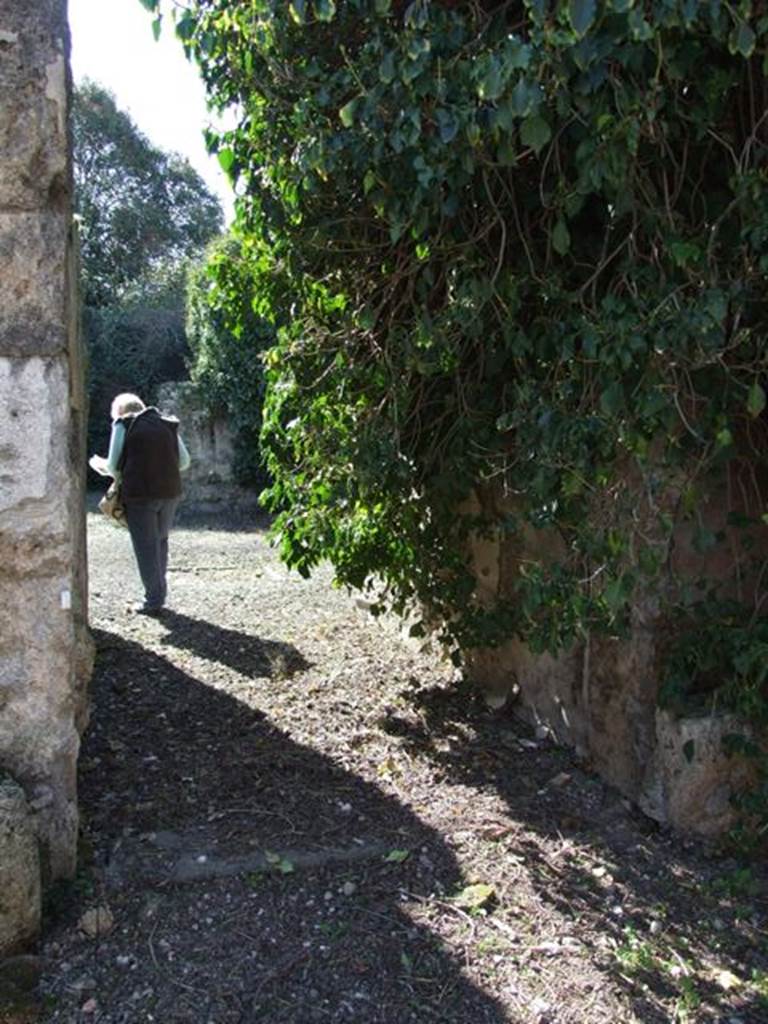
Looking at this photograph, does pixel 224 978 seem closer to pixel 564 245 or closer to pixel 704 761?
pixel 704 761

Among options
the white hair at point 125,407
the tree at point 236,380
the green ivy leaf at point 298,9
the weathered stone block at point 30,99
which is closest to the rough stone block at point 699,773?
the green ivy leaf at point 298,9

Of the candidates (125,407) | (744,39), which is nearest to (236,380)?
(125,407)

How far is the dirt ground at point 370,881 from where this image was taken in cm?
284

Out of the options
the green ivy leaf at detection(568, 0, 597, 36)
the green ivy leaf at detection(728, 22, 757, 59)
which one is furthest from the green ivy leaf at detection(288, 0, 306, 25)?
the green ivy leaf at detection(728, 22, 757, 59)

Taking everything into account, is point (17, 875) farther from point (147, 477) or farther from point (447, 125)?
point (147, 477)

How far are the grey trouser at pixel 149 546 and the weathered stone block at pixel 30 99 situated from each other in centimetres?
419

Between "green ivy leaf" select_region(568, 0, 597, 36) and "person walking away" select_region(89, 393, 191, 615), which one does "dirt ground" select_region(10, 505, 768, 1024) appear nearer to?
"person walking away" select_region(89, 393, 191, 615)

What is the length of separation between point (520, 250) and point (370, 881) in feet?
7.15

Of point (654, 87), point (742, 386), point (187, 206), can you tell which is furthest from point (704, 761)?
point (187, 206)

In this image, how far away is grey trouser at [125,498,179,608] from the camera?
22.9ft

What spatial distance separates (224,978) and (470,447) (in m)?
2.10

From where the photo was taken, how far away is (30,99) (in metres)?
2.89

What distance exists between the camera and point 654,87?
8.24 feet

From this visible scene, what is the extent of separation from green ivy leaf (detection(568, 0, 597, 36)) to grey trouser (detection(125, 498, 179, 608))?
208 inches
